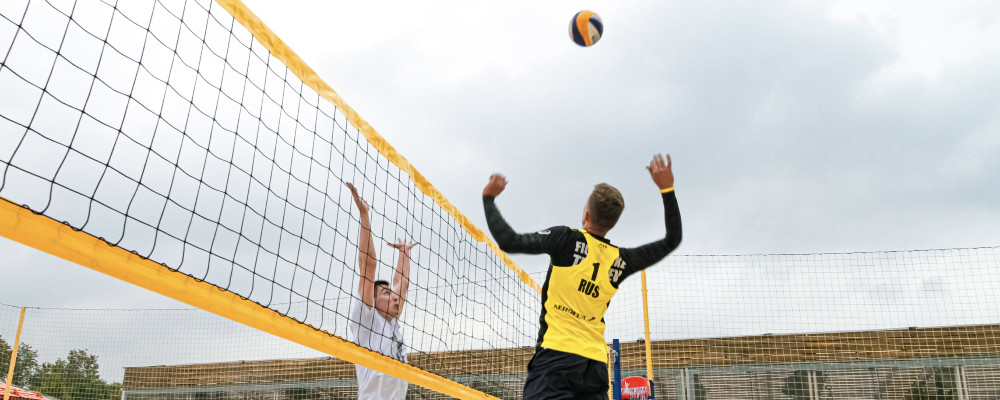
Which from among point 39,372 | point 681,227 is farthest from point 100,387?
point 681,227

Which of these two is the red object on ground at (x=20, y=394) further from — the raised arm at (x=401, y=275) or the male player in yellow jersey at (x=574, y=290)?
the male player in yellow jersey at (x=574, y=290)

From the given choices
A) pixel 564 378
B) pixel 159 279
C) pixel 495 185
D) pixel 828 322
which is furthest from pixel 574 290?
pixel 828 322

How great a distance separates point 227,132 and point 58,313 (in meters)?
11.0

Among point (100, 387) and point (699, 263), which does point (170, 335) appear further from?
point (699, 263)

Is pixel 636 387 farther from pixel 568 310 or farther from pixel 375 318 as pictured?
pixel 568 310

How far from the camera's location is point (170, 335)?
39.0 feet

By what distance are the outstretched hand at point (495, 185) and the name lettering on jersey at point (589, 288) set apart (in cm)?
51

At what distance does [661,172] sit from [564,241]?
643 mm

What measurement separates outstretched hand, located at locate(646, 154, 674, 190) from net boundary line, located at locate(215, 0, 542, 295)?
6.10 feet

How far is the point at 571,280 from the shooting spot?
2852mm

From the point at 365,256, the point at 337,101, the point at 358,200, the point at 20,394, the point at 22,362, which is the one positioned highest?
the point at 337,101

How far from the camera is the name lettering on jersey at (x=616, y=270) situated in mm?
2977

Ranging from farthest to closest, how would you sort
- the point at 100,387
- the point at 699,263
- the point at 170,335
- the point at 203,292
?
the point at 100,387, the point at 170,335, the point at 699,263, the point at 203,292

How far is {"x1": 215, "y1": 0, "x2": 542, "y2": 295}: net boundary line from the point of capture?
3.56 meters
